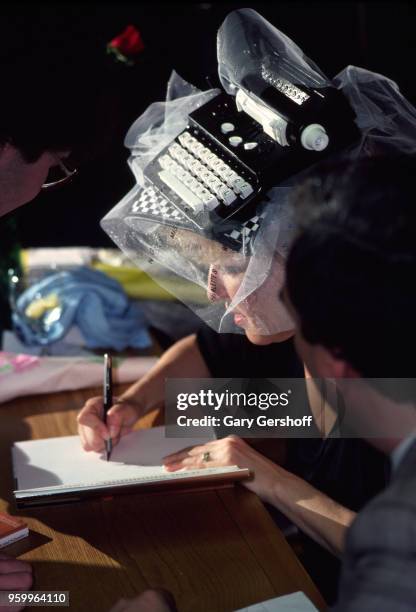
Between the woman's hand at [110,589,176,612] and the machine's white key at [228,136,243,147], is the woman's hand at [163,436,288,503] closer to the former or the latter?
the woman's hand at [110,589,176,612]

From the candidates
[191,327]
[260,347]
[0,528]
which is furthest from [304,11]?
[0,528]

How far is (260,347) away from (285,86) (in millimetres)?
636

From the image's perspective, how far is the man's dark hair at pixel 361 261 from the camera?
84 cm

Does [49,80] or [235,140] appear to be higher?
[49,80]

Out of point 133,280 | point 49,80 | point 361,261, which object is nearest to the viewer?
point 361,261

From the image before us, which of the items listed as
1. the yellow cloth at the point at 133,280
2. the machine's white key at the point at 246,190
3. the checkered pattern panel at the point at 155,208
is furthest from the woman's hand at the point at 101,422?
the yellow cloth at the point at 133,280

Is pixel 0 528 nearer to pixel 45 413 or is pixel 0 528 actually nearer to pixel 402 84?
pixel 45 413

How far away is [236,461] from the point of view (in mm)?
1484

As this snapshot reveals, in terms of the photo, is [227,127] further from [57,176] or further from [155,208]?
[57,176]

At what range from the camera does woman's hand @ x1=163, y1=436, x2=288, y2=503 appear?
1.46 metres

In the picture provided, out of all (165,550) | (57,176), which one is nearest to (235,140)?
(57,176)

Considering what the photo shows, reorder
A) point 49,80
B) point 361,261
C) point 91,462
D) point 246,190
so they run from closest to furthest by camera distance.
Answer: point 361,261 → point 49,80 → point 246,190 → point 91,462

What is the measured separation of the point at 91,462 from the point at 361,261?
841mm

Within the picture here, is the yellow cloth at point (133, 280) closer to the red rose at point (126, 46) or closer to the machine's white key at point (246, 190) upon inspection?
the red rose at point (126, 46)
